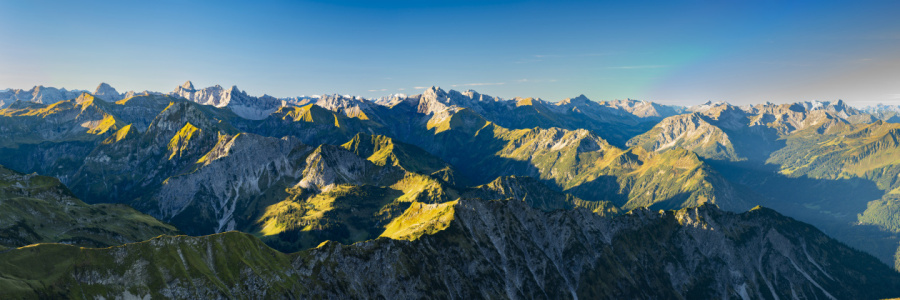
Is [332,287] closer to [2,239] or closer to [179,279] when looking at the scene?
[179,279]

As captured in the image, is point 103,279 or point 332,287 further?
point 332,287

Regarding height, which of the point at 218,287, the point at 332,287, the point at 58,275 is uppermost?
the point at 58,275

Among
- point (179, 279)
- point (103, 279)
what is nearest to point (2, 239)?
point (103, 279)

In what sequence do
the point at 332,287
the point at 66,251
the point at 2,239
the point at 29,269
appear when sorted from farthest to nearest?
the point at 2,239
the point at 332,287
the point at 66,251
the point at 29,269

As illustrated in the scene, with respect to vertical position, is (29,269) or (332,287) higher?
(29,269)

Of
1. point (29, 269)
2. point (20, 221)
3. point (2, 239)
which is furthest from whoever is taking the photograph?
point (20, 221)

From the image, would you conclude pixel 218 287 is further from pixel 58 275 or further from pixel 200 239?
pixel 58 275

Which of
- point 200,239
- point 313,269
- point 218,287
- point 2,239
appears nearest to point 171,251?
point 200,239

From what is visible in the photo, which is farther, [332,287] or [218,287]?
[332,287]

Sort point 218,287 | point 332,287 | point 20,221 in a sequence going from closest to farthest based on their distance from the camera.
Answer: point 218,287 < point 332,287 < point 20,221
